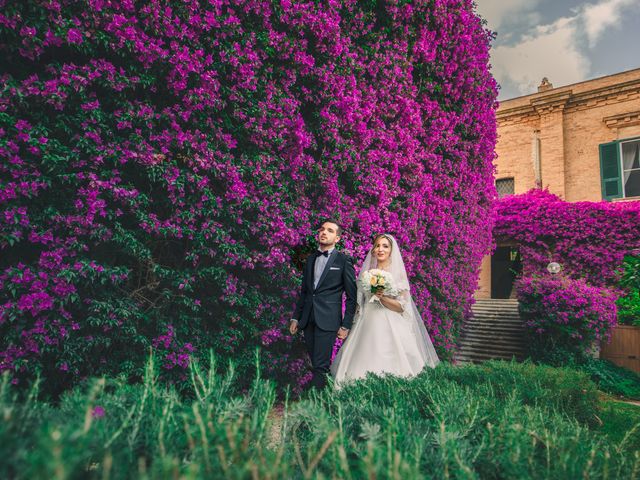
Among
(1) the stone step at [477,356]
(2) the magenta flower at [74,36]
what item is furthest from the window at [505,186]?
(2) the magenta flower at [74,36]

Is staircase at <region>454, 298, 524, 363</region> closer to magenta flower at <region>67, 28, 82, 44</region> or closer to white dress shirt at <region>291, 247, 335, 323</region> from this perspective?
white dress shirt at <region>291, 247, 335, 323</region>

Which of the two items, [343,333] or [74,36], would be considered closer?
[74,36]

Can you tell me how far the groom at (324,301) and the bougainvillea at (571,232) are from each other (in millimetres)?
11574

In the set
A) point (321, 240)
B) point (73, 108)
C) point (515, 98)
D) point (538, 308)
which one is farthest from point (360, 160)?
point (515, 98)

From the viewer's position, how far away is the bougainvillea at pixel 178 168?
326cm

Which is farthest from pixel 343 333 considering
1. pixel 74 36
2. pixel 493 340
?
pixel 493 340

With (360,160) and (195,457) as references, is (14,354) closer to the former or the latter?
(195,457)

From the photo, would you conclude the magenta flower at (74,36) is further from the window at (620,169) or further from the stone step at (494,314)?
the window at (620,169)

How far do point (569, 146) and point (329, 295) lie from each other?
16.4 metres

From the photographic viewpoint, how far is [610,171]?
15312mm

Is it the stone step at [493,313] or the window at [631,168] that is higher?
the window at [631,168]

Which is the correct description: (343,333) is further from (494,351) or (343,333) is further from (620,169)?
(620,169)

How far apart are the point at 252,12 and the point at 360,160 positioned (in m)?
2.32

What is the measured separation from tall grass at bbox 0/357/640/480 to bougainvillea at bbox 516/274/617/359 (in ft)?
28.2
